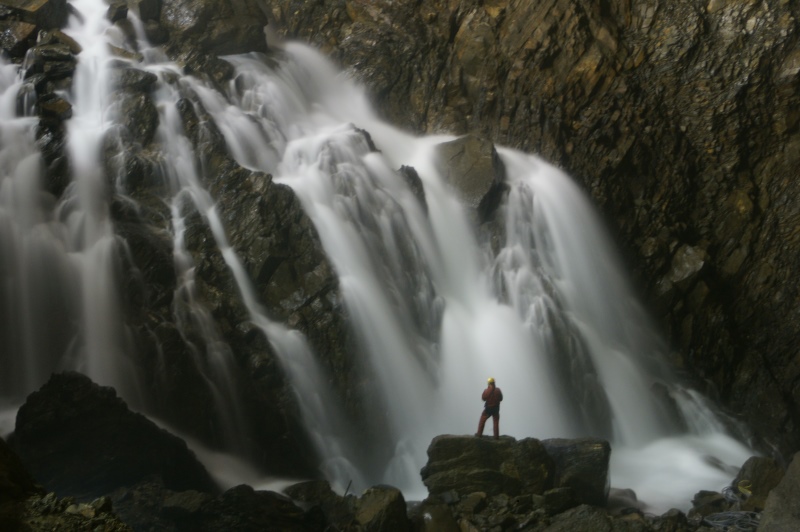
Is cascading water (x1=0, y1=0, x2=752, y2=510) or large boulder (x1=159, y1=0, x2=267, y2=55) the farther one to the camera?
large boulder (x1=159, y1=0, x2=267, y2=55)

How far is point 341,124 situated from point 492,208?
551 cm

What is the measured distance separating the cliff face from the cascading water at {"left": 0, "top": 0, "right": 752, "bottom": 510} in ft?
3.81

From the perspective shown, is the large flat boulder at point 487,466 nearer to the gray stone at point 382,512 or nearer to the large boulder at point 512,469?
the large boulder at point 512,469

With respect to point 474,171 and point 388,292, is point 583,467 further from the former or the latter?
point 474,171

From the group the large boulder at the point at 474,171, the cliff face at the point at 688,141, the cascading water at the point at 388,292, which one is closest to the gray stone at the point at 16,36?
the cascading water at the point at 388,292

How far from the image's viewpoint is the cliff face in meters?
18.6

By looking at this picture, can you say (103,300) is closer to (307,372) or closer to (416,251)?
(307,372)

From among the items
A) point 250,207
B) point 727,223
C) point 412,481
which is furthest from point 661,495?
point 250,207

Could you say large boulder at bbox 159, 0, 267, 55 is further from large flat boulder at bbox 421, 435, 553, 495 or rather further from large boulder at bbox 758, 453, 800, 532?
large boulder at bbox 758, 453, 800, 532

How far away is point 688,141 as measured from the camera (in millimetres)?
19875

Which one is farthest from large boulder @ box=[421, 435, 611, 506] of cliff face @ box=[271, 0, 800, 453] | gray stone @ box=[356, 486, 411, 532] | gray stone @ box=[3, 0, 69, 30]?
gray stone @ box=[3, 0, 69, 30]

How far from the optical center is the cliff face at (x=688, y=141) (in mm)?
18594

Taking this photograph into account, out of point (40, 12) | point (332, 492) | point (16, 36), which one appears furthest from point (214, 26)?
point (332, 492)

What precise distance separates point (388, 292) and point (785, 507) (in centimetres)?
877
